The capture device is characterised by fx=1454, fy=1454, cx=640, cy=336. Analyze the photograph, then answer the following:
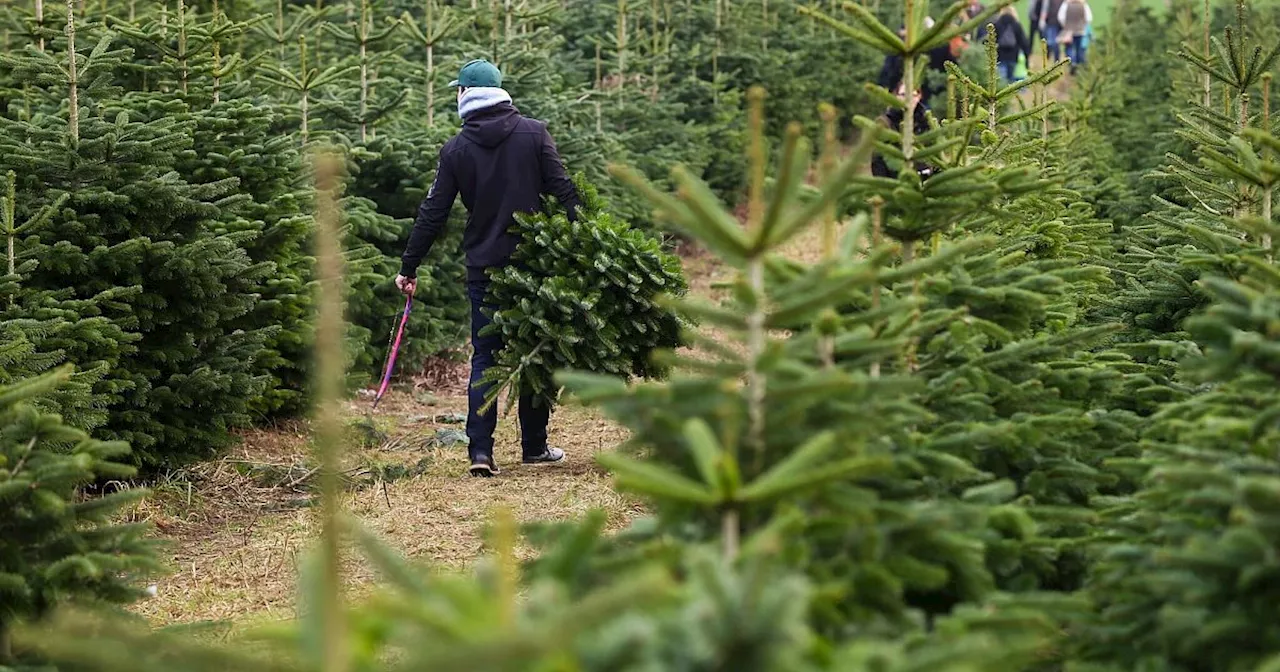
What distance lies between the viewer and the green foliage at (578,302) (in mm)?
7863

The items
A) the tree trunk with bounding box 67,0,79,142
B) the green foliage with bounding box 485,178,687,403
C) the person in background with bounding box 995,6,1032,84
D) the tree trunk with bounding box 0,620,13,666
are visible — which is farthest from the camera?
the person in background with bounding box 995,6,1032,84

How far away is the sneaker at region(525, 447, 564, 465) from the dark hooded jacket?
1198 mm

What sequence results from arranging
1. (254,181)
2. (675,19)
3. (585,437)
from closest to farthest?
(254,181) → (585,437) → (675,19)

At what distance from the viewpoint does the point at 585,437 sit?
9.62m

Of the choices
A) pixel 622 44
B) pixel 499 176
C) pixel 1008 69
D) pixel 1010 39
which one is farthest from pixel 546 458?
pixel 1008 69

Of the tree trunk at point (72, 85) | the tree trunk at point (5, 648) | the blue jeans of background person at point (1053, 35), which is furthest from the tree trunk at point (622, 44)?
the tree trunk at point (5, 648)

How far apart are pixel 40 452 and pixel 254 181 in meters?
4.68

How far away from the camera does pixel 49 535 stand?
398cm

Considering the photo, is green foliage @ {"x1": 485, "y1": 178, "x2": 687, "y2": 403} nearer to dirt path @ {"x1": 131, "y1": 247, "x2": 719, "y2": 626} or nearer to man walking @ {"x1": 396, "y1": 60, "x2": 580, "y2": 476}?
man walking @ {"x1": 396, "y1": 60, "x2": 580, "y2": 476}

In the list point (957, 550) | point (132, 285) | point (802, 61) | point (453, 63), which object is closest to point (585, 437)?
Result: point (132, 285)

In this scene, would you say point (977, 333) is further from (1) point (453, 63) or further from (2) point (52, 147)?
(1) point (453, 63)

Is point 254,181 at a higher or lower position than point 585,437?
higher

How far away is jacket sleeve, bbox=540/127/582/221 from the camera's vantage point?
820 centimetres

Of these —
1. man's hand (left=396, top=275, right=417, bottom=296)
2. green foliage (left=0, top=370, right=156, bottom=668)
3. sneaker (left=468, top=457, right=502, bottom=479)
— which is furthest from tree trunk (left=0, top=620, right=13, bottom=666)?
man's hand (left=396, top=275, right=417, bottom=296)
